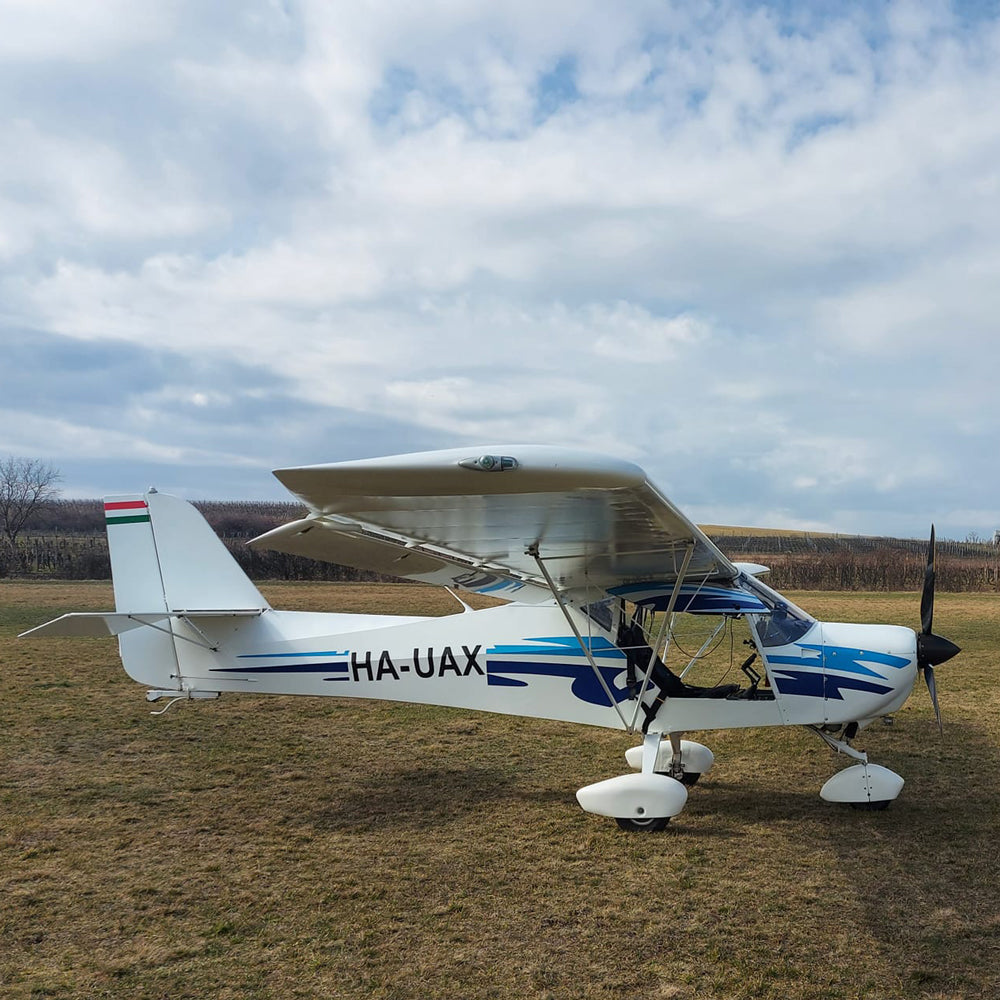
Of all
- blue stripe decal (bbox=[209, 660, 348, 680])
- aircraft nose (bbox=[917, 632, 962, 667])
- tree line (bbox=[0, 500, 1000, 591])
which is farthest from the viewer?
tree line (bbox=[0, 500, 1000, 591])

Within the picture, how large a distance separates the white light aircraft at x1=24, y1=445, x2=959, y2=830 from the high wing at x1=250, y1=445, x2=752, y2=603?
29 millimetres

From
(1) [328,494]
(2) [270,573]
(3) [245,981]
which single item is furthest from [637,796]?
(2) [270,573]

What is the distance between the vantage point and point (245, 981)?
143 inches

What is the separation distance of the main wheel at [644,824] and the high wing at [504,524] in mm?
1620

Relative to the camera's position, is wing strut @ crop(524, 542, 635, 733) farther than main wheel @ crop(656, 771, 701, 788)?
A: No

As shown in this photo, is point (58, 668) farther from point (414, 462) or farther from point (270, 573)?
point (270, 573)

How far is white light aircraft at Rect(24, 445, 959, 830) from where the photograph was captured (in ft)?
18.1

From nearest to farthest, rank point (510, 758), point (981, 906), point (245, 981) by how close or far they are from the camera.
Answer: point (245, 981), point (981, 906), point (510, 758)

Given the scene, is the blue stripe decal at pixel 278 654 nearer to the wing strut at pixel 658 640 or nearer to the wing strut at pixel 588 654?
the wing strut at pixel 588 654

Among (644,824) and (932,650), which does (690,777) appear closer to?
(644,824)

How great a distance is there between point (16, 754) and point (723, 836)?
6689mm

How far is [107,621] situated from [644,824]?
426 centimetres

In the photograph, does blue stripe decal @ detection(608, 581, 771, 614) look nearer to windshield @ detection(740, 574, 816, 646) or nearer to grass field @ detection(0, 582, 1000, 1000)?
windshield @ detection(740, 574, 816, 646)

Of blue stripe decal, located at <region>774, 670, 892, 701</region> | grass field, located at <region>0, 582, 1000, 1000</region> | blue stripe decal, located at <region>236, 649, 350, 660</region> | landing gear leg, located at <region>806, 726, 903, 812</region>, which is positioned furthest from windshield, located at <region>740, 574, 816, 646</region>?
blue stripe decal, located at <region>236, 649, 350, 660</region>
